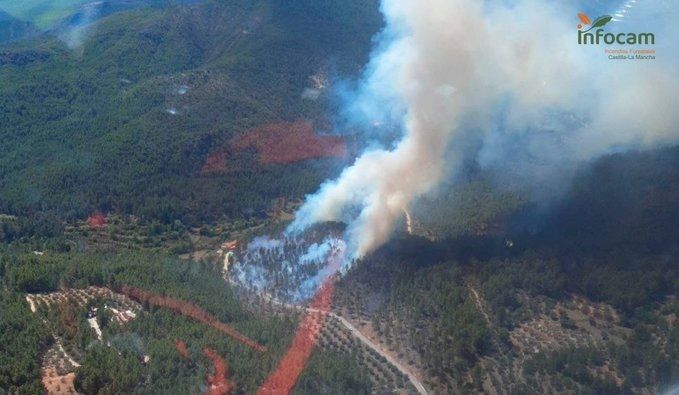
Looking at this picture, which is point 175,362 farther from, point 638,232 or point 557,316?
point 638,232

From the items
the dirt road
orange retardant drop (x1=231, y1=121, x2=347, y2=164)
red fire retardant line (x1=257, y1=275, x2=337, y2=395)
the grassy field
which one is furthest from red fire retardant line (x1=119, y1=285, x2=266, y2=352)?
the grassy field

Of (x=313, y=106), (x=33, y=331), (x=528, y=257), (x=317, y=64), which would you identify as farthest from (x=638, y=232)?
(x=317, y=64)

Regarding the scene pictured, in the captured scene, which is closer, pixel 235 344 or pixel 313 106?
pixel 235 344

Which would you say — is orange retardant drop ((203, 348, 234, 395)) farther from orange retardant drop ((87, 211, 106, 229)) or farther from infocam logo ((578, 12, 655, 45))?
infocam logo ((578, 12, 655, 45))

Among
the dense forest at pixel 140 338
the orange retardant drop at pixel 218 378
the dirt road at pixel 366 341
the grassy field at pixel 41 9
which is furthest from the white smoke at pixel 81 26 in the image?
the orange retardant drop at pixel 218 378

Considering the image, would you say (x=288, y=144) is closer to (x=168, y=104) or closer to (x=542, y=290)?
(x=168, y=104)

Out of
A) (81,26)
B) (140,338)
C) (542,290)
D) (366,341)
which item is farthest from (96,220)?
(81,26)
